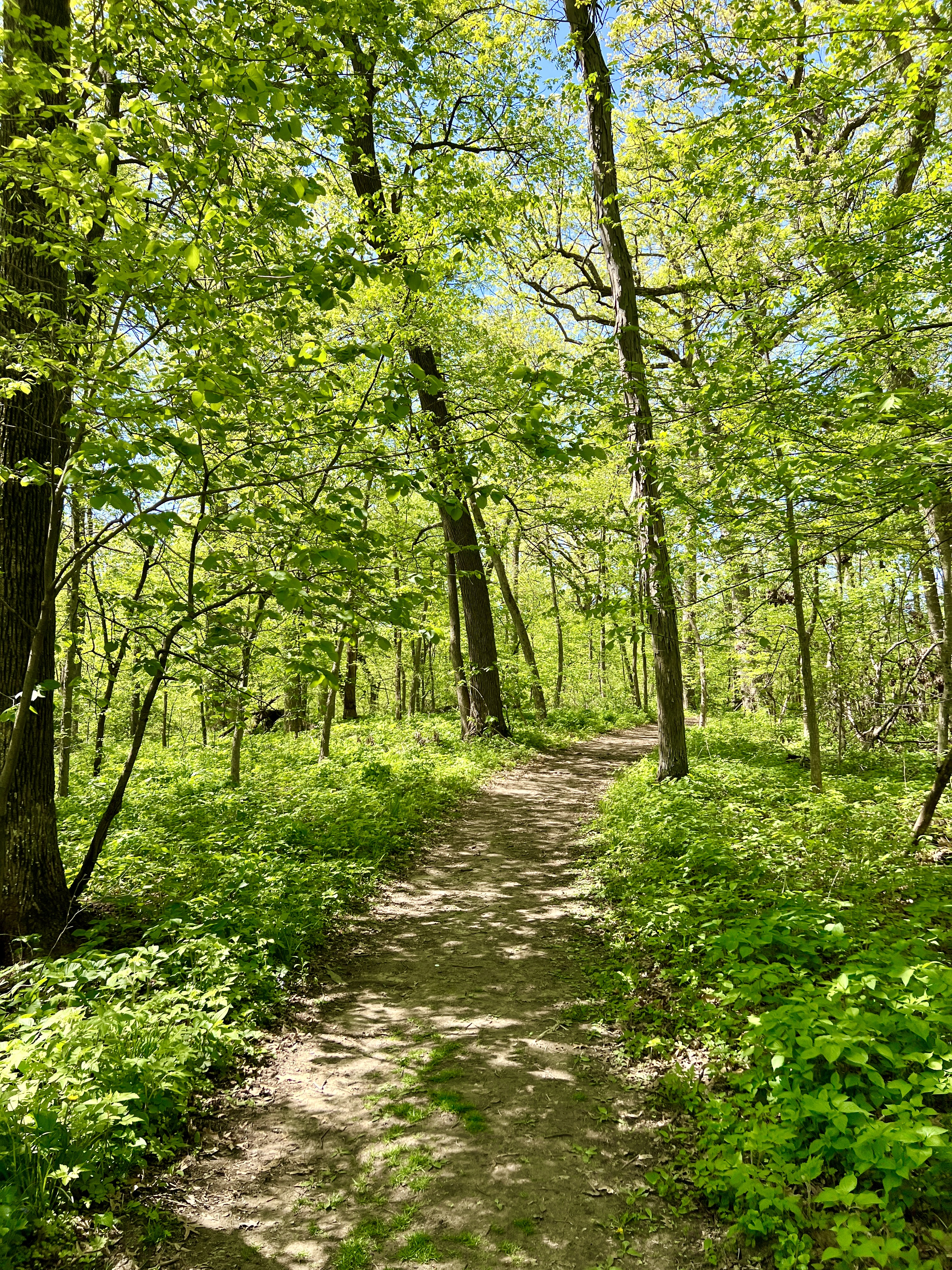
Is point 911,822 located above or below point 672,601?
below

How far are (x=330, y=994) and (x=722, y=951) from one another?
3.01m

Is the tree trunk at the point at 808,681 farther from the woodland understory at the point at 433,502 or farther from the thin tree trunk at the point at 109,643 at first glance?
the thin tree trunk at the point at 109,643

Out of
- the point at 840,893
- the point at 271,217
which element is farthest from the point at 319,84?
the point at 840,893

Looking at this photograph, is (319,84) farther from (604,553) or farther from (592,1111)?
(592,1111)

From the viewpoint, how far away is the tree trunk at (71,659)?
20.0 ft

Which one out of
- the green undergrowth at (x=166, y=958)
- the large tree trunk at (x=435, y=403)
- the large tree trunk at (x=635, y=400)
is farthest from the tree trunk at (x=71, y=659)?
the large tree trunk at (x=635, y=400)

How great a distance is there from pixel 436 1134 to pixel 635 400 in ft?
26.7

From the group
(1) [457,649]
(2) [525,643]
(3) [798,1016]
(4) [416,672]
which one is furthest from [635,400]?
(4) [416,672]

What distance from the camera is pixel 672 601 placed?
25.0ft

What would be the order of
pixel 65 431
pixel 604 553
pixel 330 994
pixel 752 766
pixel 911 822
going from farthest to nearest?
pixel 752 766 < pixel 911 822 < pixel 604 553 < pixel 330 994 < pixel 65 431

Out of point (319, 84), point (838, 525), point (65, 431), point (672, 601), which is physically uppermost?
point (319, 84)

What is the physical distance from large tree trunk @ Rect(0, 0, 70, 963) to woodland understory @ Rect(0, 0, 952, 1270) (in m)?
0.04

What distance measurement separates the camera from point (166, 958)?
457 centimetres

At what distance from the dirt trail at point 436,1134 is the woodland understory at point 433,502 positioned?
0.25 m
